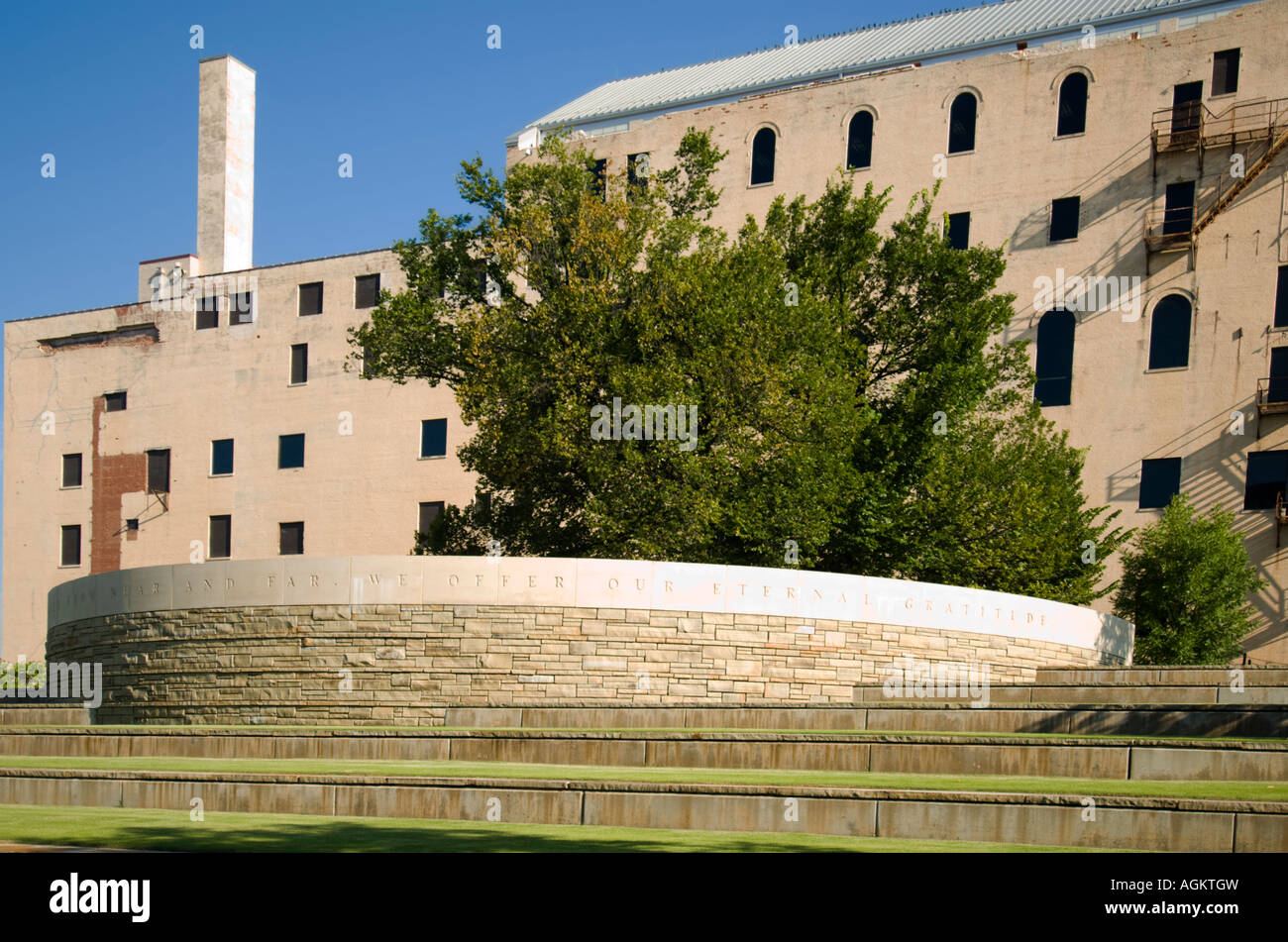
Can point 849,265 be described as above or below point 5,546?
above

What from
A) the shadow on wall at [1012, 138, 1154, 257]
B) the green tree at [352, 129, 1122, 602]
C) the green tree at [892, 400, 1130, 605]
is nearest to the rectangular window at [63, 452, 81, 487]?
the green tree at [352, 129, 1122, 602]

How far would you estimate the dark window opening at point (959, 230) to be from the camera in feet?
142

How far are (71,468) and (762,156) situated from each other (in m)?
31.4

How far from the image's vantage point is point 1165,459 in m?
39.9

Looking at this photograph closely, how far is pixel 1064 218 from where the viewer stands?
138 feet

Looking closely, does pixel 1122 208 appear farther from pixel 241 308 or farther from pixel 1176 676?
pixel 241 308

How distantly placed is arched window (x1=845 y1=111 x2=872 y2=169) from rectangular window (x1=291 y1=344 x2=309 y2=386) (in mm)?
22333

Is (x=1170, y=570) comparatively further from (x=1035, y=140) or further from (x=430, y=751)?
(x=430, y=751)

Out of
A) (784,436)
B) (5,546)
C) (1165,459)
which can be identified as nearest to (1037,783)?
(784,436)

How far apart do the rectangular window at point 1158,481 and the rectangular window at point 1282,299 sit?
4.92 meters

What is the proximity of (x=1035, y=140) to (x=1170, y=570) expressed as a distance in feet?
50.1

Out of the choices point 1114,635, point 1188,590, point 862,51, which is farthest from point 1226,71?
point 1114,635

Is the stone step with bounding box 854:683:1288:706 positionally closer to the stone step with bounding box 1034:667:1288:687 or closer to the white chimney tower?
the stone step with bounding box 1034:667:1288:687

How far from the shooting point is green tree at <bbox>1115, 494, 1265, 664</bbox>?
35062 mm
